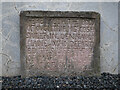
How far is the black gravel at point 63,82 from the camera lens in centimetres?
166

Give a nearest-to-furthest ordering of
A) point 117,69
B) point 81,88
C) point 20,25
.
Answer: point 81,88, point 20,25, point 117,69

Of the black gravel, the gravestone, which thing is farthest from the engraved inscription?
the black gravel

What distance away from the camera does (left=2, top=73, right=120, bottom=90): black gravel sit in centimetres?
166

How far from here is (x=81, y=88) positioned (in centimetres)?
164

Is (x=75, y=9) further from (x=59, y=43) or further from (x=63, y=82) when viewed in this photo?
(x=63, y=82)

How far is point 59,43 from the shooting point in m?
1.97

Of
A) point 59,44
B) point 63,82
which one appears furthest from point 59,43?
point 63,82

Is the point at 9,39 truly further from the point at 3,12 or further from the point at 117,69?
the point at 117,69

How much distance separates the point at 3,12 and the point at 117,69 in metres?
1.49

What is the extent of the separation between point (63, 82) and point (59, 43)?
44cm

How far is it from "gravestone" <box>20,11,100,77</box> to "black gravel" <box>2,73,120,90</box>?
0.10 m

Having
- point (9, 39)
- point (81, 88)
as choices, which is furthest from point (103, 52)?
point (9, 39)

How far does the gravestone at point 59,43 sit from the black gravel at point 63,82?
0.33 feet

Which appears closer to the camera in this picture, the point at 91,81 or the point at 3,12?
the point at 91,81
